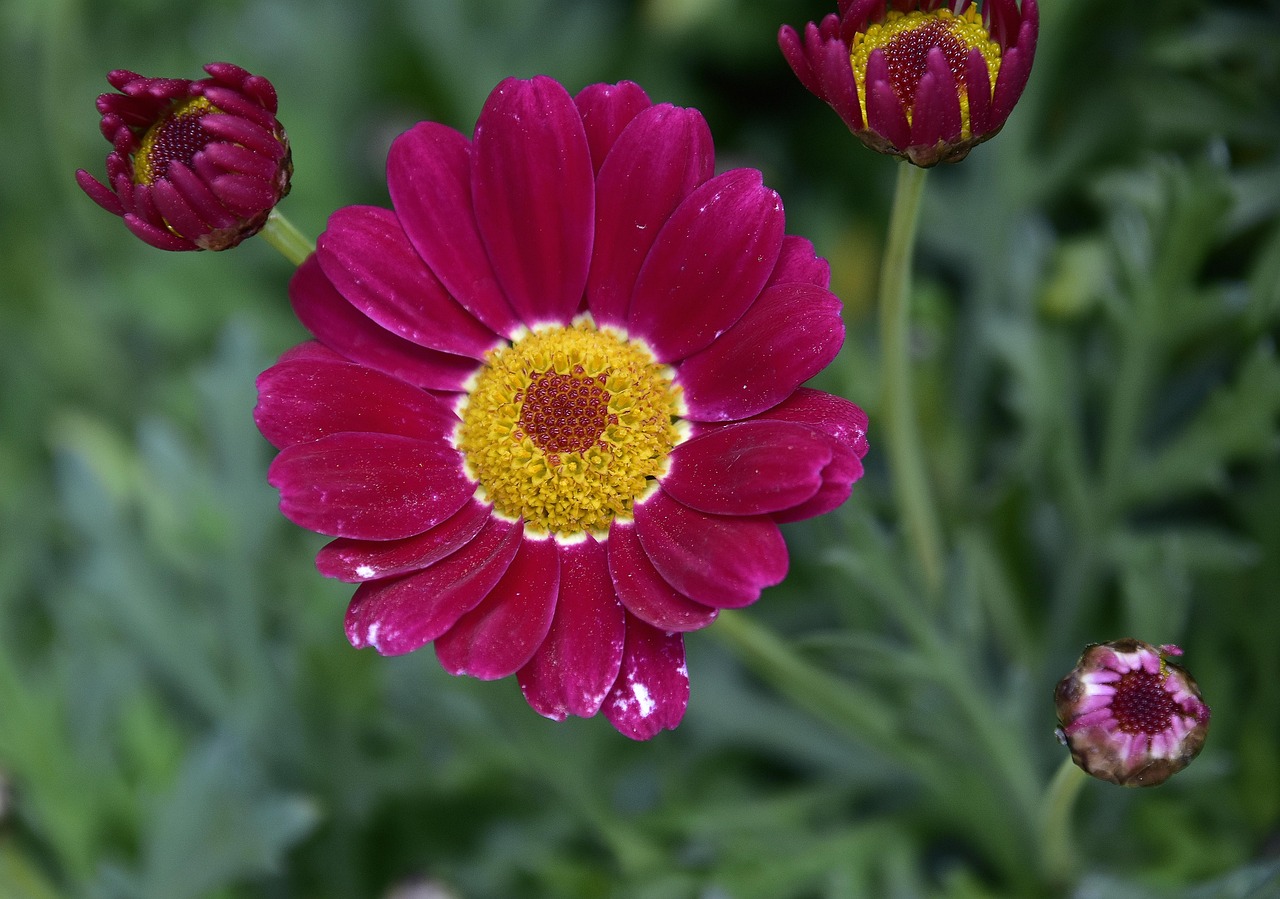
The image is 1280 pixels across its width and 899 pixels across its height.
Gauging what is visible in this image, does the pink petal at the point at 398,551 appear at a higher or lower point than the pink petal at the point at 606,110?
lower

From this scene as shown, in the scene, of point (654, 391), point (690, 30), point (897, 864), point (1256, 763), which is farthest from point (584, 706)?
point (690, 30)

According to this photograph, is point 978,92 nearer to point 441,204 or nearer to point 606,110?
point 606,110

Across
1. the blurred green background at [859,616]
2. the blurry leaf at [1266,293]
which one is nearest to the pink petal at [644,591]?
the blurred green background at [859,616]

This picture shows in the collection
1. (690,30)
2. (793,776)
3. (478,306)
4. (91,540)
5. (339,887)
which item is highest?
(478,306)

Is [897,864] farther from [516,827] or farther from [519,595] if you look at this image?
[519,595]

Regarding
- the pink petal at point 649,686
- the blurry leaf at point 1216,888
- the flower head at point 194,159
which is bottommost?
the blurry leaf at point 1216,888

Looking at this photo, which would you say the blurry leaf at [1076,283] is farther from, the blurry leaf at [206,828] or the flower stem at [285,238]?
the blurry leaf at [206,828]

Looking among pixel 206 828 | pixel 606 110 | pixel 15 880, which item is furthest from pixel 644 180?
pixel 15 880
